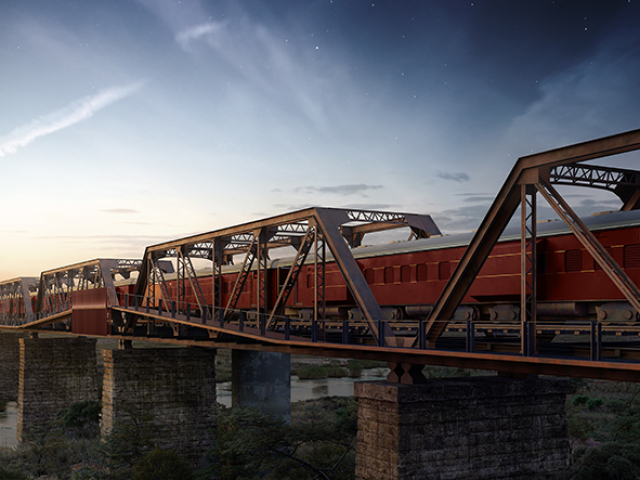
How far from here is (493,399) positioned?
60.5 feet

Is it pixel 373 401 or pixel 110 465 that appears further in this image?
pixel 110 465

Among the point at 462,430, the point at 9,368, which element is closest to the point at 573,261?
the point at 462,430

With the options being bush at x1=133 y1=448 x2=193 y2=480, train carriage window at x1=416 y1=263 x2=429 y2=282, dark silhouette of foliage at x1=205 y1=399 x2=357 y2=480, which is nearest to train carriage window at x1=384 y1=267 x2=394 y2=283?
train carriage window at x1=416 y1=263 x2=429 y2=282

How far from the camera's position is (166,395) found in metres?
34.6

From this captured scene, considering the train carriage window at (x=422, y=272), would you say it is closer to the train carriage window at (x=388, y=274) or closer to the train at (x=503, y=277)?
the train at (x=503, y=277)

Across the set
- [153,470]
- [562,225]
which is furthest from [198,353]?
[562,225]

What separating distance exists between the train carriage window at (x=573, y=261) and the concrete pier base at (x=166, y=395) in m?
21.9

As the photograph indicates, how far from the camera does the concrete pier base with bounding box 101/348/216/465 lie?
33875 mm

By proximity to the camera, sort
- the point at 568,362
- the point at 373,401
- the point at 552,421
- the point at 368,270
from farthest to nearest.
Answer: the point at 368,270, the point at 552,421, the point at 373,401, the point at 568,362

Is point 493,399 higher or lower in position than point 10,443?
higher

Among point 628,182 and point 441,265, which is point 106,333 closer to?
point 441,265

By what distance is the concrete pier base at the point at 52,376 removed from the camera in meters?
50.8

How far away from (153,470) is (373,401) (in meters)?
14.0

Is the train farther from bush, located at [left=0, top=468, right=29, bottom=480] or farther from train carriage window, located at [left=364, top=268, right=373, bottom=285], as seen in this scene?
bush, located at [left=0, top=468, right=29, bottom=480]
